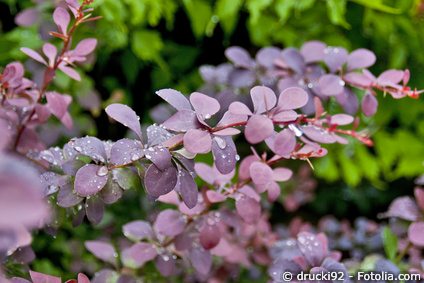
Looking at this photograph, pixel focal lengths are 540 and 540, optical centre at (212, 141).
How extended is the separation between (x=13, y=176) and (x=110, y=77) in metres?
1.55

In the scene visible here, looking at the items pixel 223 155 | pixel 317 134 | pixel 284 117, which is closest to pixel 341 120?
pixel 317 134

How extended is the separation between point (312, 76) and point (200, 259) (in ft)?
1.63

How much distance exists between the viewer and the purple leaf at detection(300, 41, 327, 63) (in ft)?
4.13

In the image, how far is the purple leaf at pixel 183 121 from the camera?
0.77 metres

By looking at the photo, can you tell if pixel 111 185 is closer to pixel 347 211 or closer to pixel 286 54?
pixel 286 54

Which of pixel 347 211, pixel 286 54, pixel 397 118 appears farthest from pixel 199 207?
pixel 347 211

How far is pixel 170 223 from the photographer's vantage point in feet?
3.30

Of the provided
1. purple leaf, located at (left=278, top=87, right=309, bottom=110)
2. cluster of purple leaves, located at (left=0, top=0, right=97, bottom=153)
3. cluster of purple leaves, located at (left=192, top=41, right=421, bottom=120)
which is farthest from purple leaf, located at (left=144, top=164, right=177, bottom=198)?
cluster of purple leaves, located at (left=192, top=41, right=421, bottom=120)

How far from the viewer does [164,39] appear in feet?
6.25

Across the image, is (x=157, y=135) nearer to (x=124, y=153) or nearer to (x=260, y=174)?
(x=124, y=153)

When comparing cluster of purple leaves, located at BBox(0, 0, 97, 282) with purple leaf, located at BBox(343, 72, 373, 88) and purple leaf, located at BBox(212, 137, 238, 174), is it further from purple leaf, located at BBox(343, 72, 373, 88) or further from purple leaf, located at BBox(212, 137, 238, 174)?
purple leaf, located at BBox(343, 72, 373, 88)

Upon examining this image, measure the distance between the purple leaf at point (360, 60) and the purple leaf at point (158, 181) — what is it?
0.58 metres

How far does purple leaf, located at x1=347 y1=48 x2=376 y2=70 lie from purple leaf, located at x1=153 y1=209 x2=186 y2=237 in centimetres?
50

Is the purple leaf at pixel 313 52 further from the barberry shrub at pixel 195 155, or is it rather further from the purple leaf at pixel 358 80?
the purple leaf at pixel 358 80
